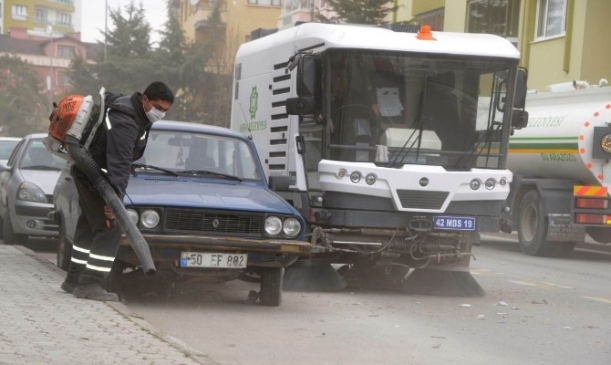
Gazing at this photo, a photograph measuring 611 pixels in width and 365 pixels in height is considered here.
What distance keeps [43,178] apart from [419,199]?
6.10m

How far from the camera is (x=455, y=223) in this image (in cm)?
1270

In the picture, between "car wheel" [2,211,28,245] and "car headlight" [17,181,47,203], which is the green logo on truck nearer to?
"car headlight" [17,181,47,203]

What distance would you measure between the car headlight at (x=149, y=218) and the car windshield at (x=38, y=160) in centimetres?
684

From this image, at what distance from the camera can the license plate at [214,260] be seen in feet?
33.6

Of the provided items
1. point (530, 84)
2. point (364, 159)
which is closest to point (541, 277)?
point (364, 159)

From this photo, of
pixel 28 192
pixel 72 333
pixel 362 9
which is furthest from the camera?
pixel 362 9

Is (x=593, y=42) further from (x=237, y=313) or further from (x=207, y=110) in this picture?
(x=207, y=110)

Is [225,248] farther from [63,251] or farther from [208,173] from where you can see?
[63,251]

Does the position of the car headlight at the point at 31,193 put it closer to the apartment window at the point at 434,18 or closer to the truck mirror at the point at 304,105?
the truck mirror at the point at 304,105

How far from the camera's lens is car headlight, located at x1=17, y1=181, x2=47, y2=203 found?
1570 cm

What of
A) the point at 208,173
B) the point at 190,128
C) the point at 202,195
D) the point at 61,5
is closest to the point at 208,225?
the point at 202,195

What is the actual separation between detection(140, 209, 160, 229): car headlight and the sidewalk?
922 mm

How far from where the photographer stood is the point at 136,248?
856 cm

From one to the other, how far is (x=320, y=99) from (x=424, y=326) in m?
3.59
